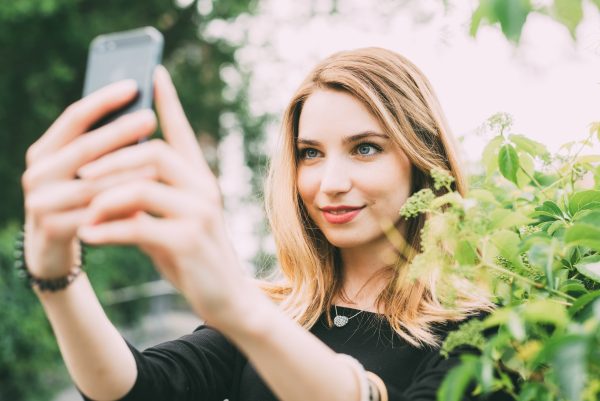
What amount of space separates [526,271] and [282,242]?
1135 millimetres

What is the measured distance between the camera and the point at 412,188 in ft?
6.51

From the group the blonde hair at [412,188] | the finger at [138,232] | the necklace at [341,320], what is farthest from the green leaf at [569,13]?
the necklace at [341,320]

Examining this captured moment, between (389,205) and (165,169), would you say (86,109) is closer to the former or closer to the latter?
(165,169)

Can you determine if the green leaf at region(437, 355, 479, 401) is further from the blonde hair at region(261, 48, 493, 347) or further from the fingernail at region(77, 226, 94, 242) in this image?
the blonde hair at region(261, 48, 493, 347)

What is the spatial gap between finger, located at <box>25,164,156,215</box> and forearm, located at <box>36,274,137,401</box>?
230mm

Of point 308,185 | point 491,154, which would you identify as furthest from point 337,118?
point 491,154

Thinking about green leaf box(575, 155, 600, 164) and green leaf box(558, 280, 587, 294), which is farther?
green leaf box(575, 155, 600, 164)

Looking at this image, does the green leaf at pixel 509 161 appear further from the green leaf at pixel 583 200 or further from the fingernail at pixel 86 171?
the fingernail at pixel 86 171

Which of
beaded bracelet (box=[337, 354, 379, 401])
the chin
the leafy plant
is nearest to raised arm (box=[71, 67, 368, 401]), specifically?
beaded bracelet (box=[337, 354, 379, 401])

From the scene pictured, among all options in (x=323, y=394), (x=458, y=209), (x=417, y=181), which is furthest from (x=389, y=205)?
(x=323, y=394)

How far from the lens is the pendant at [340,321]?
192 centimetres

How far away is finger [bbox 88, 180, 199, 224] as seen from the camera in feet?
2.84

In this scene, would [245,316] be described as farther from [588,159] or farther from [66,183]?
[588,159]

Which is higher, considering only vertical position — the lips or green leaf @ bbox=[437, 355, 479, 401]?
green leaf @ bbox=[437, 355, 479, 401]
